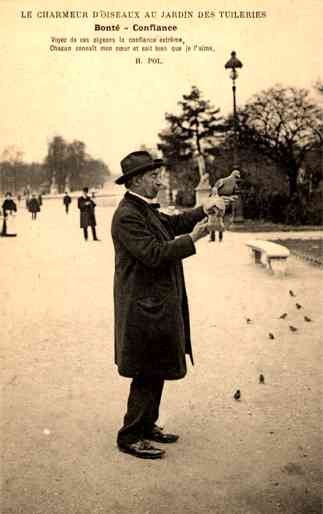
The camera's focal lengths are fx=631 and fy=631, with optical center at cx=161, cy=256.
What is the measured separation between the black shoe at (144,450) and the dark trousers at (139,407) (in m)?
0.04

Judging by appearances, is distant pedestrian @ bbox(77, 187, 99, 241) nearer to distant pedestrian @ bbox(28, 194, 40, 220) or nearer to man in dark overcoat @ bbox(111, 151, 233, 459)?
distant pedestrian @ bbox(28, 194, 40, 220)

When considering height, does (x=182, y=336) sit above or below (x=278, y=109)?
below

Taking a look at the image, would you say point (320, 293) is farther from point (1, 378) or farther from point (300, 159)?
A: point (1, 378)

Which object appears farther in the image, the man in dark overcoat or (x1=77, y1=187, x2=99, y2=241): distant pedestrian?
(x1=77, y1=187, x2=99, y2=241): distant pedestrian

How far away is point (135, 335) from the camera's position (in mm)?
3643

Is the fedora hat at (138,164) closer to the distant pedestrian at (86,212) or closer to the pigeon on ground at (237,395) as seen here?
the pigeon on ground at (237,395)

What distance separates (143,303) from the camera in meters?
3.62

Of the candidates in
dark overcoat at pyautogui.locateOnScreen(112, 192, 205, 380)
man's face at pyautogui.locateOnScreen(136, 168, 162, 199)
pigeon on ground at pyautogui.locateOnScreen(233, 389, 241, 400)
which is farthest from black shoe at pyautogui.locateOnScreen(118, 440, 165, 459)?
man's face at pyautogui.locateOnScreen(136, 168, 162, 199)

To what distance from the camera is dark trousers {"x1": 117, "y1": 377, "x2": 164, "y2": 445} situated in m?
3.74

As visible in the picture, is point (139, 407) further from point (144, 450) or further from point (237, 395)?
point (237, 395)

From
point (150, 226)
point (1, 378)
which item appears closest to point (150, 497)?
point (150, 226)

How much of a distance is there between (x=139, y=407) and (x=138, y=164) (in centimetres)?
143

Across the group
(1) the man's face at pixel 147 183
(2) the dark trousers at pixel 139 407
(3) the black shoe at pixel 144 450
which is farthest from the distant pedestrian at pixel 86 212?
(3) the black shoe at pixel 144 450

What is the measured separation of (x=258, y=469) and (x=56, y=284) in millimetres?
4982
